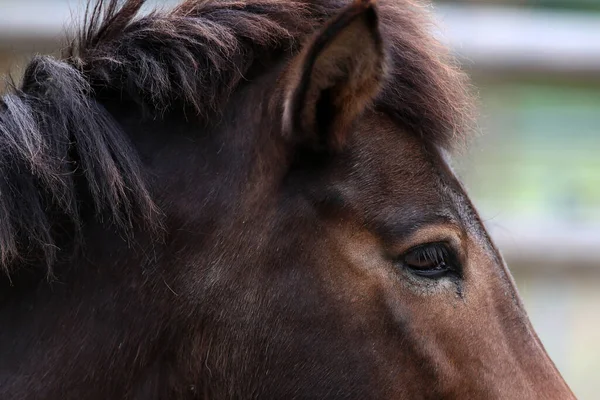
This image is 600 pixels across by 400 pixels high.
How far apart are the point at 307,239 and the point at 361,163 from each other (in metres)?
0.18

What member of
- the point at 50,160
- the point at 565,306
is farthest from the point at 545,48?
the point at 50,160

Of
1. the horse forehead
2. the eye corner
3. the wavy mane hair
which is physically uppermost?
the wavy mane hair

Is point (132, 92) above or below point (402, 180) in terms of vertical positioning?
above

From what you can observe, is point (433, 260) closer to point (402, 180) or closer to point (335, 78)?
point (402, 180)

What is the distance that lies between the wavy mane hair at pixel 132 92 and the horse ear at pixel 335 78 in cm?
13

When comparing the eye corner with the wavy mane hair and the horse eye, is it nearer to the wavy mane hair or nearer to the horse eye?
the horse eye

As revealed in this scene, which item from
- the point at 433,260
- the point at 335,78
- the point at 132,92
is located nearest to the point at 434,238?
the point at 433,260

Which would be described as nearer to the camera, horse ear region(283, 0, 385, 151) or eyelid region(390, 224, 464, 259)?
horse ear region(283, 0, 385, 151)

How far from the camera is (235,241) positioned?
68.1 inches

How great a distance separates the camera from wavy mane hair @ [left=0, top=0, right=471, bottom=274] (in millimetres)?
1675

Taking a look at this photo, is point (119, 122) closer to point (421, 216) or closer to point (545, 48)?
point (421, 216)

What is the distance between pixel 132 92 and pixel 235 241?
354 mm

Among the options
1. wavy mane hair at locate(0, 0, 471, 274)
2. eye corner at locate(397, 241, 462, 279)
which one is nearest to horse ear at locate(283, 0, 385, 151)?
wavy mane hair at locate(0, 0, 471, 274)

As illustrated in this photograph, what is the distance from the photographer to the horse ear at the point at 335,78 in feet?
5.36
